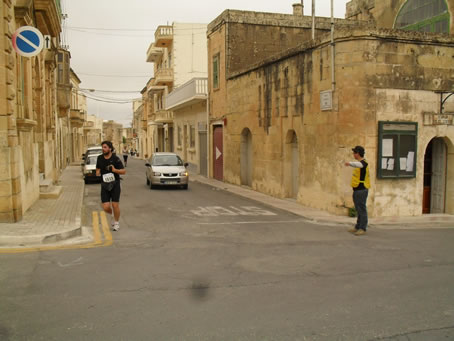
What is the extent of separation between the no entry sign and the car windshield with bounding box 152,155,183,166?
10823 mm

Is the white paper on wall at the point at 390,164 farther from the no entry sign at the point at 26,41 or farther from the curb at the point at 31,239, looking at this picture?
the no entry sign at the point at 26,41

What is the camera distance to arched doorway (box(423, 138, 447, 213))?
1314 cm

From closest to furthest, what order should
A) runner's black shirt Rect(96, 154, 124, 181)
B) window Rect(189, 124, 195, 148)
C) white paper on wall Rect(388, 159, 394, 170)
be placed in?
1. runner's black shirt Rect(96, 154, 124, 181)
2. white paper on wall Rect(388, 159, 394, 170)
3. window Rect(189, 124, 195, 148)

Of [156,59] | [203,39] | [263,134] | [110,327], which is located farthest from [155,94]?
[110,327]

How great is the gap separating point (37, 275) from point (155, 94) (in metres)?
45.7

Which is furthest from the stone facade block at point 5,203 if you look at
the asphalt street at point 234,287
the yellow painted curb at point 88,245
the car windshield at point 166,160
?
the car windshield at point 166,160

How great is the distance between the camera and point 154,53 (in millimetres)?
47875

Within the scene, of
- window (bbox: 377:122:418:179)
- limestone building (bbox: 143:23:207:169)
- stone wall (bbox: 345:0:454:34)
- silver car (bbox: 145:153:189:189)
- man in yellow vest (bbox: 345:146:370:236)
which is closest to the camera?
man in yellow vest (bbox: 345:146:370:236)

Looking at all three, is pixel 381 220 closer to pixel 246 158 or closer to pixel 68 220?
pixel 68 220

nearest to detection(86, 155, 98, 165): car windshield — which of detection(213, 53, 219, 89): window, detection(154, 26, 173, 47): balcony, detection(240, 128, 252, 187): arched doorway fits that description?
detection(213, 53, 219, 89): window

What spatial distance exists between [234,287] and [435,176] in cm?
972

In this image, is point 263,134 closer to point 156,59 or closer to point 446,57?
point 446,57

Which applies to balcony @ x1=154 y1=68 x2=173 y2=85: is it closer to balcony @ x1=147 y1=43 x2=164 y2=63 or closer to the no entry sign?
balcony @ x1=147 y1=43 x2=164 y2=63

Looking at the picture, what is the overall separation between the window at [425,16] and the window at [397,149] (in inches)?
175
